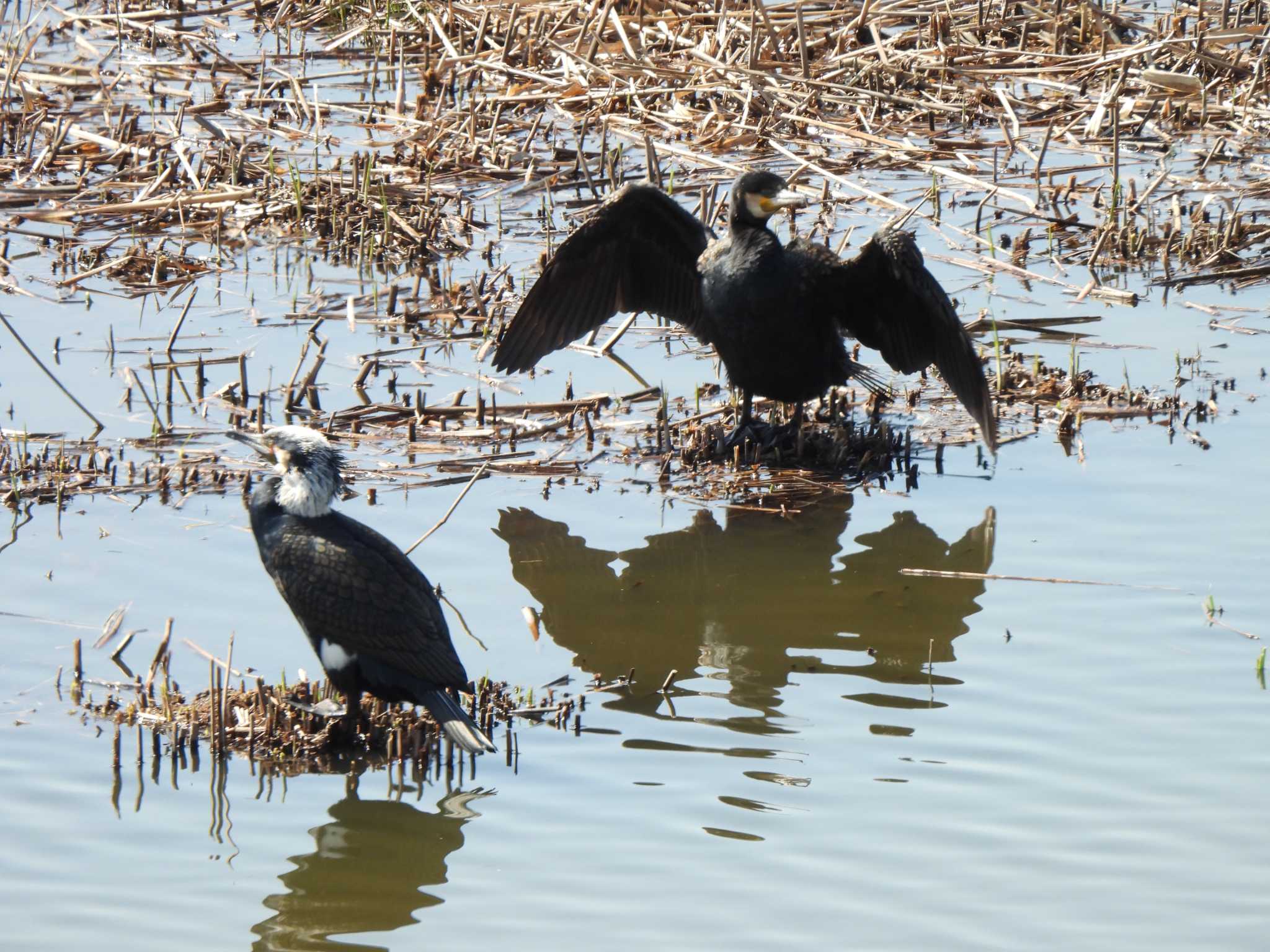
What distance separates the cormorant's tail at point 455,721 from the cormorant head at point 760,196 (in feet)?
8.65

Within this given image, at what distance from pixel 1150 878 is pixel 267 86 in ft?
27.5

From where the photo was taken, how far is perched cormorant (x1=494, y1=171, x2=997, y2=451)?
6074mm

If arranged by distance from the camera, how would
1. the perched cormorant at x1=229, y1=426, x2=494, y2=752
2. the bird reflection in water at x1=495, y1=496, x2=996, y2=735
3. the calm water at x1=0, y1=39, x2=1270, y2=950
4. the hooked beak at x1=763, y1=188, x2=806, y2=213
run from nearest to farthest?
1. the calm water at x1=0, y1=39, x2=1270, y2=950
2. the perched cormorant at x1=229, y1=426, x2=494, y2=752
3. the bird reflection in water at x1=495, y1=496, x2=996, y2=735
4. the hooked beak at x1=763, y1=188, x2=806, y2=213

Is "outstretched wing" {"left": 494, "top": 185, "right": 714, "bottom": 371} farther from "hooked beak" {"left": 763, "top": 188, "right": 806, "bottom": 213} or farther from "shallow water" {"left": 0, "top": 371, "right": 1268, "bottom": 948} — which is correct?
"shallow water" {"left": 0, "top": 371, "right": 1268, "bottom": 948}

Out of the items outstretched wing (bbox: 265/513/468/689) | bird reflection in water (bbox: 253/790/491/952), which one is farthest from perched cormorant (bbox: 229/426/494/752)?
bird reflection in water (bbox: 253/790/491/952)

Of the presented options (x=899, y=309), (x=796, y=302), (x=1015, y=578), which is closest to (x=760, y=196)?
(x=796, y=302)

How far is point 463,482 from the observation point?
6.27 m

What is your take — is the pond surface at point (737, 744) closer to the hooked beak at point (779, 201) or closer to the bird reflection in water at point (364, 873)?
the bird reflection in water at point (364, 873)

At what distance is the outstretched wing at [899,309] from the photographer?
5.98m

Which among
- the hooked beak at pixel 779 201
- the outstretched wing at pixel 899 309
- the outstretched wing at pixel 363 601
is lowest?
the outstretched wing at pixel 363 601

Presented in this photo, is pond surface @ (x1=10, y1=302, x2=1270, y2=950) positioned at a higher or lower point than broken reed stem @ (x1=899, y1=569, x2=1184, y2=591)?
lower

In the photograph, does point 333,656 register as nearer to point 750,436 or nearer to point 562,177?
point 750,436

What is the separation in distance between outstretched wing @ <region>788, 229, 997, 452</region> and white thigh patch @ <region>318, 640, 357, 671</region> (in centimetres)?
257

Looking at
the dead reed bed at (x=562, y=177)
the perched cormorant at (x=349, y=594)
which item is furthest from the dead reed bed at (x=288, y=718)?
the dead reed bed at (x=562, y=177)
